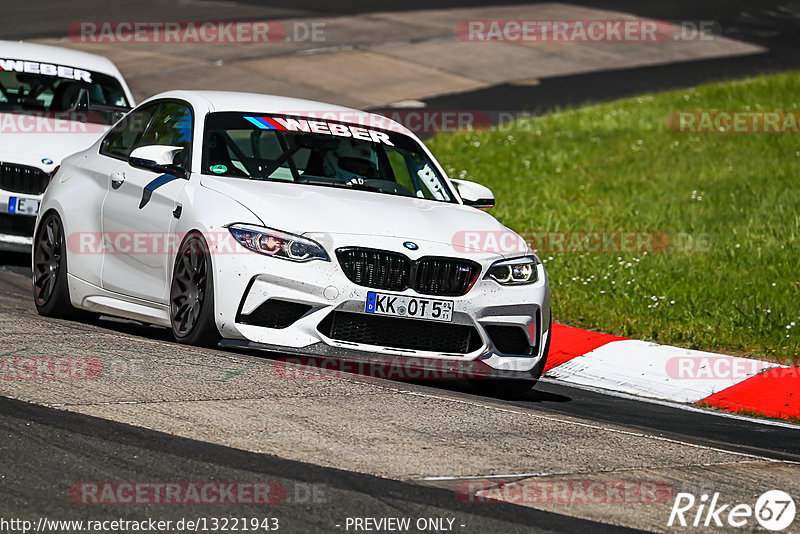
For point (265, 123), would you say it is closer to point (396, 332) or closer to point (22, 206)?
point (396, 332)

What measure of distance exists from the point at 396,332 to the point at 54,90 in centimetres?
631

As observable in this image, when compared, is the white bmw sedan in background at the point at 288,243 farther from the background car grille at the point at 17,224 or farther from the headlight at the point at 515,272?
the background car grille at the point at 17,224

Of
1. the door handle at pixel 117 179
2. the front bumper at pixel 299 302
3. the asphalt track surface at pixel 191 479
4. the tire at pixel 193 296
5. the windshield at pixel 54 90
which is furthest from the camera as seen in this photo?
the windshield at pixel 54 90

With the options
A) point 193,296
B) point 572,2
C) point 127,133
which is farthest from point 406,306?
point 572,2

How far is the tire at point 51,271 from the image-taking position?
29.1 ft

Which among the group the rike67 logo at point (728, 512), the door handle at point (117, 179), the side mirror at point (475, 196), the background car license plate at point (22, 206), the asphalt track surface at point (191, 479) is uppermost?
the door handle at point (117, 179)

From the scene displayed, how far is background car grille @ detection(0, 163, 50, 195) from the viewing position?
10828 mm

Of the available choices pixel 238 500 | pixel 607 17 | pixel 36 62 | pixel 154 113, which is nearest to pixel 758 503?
pixel 238 500

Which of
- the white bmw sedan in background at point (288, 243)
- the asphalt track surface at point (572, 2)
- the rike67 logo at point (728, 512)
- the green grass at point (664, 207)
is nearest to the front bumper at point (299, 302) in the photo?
the white bmw sedan in background at point (288, 243)

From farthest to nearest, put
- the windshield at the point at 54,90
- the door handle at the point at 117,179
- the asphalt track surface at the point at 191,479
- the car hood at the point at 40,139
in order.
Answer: the windshield at the point at 54,90, the car hood at the point at 40,139, the door handle at the point at 117,179, the asphalt track surface at the point at 191,479

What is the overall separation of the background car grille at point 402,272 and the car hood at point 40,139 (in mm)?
4492

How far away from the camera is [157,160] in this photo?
8016 millimetres

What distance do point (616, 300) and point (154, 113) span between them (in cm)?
409

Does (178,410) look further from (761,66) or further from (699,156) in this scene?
(761,66)
